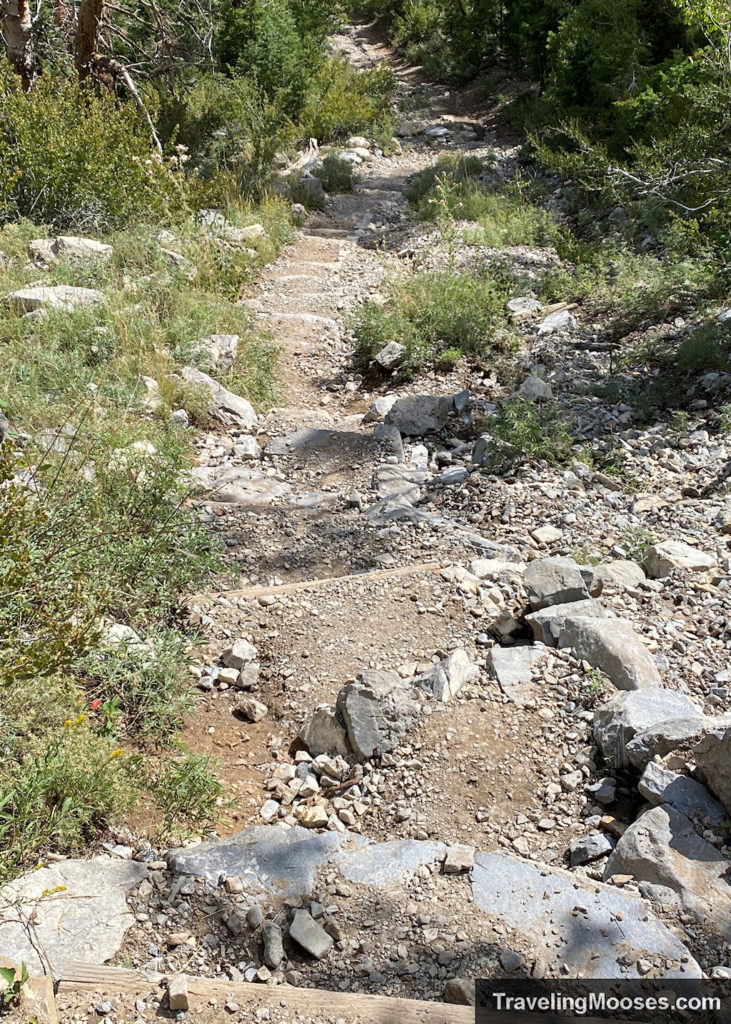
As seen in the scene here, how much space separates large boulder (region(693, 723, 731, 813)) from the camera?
8.50ft

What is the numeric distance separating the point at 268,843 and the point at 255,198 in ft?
31.0

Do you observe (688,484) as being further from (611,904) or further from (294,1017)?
(294,1017)

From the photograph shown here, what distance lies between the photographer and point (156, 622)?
3754 millimetres

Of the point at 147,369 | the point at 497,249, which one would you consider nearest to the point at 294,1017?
the point at 147,369

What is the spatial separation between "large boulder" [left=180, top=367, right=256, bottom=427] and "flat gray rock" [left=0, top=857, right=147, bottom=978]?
4.02m

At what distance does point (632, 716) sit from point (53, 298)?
541 centimetres

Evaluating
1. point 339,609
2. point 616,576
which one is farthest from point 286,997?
point 616,576

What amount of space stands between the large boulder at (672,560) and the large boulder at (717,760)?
1.51 metres

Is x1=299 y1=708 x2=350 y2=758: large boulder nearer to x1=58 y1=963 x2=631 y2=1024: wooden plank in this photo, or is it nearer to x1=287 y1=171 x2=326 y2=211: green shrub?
x1=58 y1=963 x2=631 y2=1024: wooden plank

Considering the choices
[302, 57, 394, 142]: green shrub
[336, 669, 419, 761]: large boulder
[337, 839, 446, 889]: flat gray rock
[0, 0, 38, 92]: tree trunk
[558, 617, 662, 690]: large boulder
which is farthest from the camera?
[302, 57, 394, 142]: green shrub

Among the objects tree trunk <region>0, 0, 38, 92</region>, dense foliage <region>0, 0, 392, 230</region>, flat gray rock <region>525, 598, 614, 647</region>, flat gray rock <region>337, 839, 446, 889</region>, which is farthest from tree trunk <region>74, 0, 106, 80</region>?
flat gray rock <region>337, 839, 446, 889</region>

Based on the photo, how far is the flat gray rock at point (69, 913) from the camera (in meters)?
2.12

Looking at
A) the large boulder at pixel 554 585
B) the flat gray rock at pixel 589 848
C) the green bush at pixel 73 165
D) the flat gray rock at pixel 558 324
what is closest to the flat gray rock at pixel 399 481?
the large boulder at pixel 554 585

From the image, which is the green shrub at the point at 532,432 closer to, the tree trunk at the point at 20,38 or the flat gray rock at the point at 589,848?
the flat gray rock at the point at 589,848
